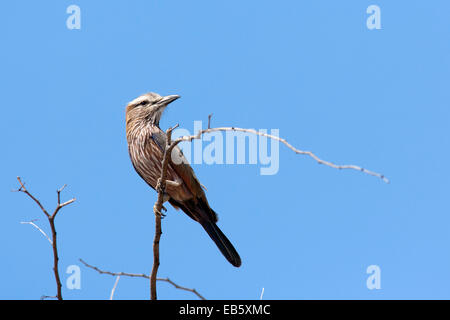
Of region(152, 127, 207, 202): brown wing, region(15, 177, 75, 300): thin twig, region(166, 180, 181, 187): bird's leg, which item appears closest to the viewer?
region(15, 177, 75, 300): thin twig

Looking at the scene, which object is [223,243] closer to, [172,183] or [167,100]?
[172,183]

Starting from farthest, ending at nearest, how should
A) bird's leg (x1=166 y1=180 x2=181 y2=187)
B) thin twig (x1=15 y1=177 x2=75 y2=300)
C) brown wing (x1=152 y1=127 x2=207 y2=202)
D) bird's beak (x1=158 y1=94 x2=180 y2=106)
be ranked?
bird's beak (x1=158 y1=94 x2=180 y2=106) < brown wing (x1=152 y1=127 x2=207 y2=202) < bird's leg (x1=166 y1=180 x2=181 y2=187) < thin twig (x1=15 y1=177 x2=75 y2=300)

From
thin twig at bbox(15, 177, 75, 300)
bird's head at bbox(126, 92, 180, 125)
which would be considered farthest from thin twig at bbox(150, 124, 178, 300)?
bird's head at bbox(126, 92, 180, 125)

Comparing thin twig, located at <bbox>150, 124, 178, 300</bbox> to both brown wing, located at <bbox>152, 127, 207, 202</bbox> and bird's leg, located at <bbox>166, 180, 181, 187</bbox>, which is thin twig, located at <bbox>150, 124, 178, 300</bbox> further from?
brown wing, located at <bbox>152, 127, 207, 202</bbox>

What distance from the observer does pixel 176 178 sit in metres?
5.91

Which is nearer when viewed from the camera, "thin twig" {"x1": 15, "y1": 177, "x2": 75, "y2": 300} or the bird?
"thin twig" {"x1": 15, "y1": 177, "x2": 75, "y2": 300}

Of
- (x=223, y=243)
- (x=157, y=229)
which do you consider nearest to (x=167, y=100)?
(x=223, y=243)

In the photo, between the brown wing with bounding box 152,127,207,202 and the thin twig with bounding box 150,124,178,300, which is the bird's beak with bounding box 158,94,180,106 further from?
the thin twig with bounding box 150,124,178,300

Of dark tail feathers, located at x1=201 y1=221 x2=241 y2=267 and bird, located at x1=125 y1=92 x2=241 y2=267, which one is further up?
bird, located at x1=125 y1=92 x2=241 y2=267

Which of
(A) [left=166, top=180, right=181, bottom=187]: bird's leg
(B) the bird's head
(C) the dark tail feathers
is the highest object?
(B) the bird's head

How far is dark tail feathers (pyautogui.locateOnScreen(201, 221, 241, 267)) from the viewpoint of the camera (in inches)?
231
